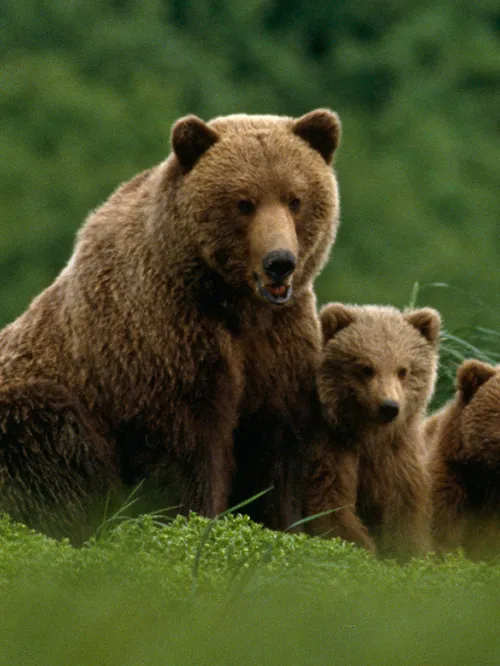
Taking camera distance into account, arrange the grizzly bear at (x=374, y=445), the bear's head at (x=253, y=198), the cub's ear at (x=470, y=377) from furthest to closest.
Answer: the cub's ear at (x=470, y=377), the grizzly bear at (x=374, y=445), the bear's head at (x=253, y=198)

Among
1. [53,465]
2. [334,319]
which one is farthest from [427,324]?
[53,465]

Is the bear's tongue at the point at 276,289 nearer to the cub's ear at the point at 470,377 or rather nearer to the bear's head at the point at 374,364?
the bear's head at the point at 374,364

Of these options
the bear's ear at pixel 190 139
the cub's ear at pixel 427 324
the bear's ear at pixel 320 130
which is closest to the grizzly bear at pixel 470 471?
the cub's ear at pixel 427 324

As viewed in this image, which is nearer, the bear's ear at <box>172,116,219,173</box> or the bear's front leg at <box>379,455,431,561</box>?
the bear's ear at <box>172,116,219,173</box>

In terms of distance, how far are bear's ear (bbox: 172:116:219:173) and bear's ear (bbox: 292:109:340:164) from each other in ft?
1.01

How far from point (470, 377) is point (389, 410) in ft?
2.24

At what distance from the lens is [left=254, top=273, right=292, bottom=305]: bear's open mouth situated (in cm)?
480

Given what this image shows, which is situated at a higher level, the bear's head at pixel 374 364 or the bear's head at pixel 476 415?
the bear's head at pixel 374 364

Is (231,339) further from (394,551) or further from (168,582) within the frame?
(168,582)

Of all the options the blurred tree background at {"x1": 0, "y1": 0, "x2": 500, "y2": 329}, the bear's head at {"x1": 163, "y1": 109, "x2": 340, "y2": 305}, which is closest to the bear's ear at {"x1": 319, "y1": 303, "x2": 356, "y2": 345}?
the bear's head at {"x1": 163, "y1": 109, "x2": 340, "y2": 305}

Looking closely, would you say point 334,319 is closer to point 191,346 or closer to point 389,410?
point 389,410

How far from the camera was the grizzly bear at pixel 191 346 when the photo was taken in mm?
4926

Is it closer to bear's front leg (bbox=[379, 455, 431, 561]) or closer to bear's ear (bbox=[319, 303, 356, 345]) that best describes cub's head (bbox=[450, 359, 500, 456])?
bear's front leg (bbox=[379, 455, 431, 561])

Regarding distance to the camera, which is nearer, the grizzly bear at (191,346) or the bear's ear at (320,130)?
the grizzly bear at (191,346)
